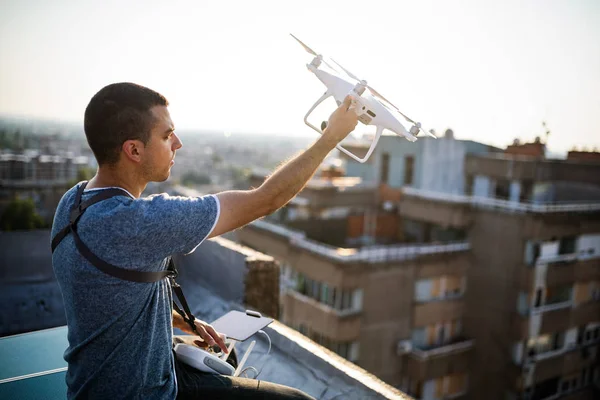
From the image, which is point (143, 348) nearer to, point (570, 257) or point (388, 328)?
point (388, 328)

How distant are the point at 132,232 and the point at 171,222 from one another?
0.13 meters

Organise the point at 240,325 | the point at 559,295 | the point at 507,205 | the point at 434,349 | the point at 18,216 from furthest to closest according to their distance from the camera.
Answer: the point at 559,295
the point at 507,205
the point at 434,349
the point at 18,216
the point at 240,325

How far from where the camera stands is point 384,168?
1059 inches

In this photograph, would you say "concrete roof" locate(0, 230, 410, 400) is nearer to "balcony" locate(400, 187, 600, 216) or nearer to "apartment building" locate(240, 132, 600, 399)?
"apartment building" locate(240, 132, 600, 399)

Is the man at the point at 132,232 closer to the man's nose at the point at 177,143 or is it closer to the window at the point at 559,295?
the man's nose at the point at 177,143

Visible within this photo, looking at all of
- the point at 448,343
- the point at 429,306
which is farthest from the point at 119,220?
the point at 448,343

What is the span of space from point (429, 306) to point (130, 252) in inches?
772

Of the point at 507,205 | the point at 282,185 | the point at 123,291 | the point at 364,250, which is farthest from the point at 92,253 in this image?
the point at 507,205

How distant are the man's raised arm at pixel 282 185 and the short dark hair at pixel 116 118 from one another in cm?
41

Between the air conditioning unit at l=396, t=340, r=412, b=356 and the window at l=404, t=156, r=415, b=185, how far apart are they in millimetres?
9165

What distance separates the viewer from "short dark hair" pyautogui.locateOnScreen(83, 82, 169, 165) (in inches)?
72.0

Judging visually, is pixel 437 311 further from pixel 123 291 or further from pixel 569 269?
pixel 123 291

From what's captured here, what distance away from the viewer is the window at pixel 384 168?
2666 cm

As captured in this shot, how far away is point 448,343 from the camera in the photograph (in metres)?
21.4
